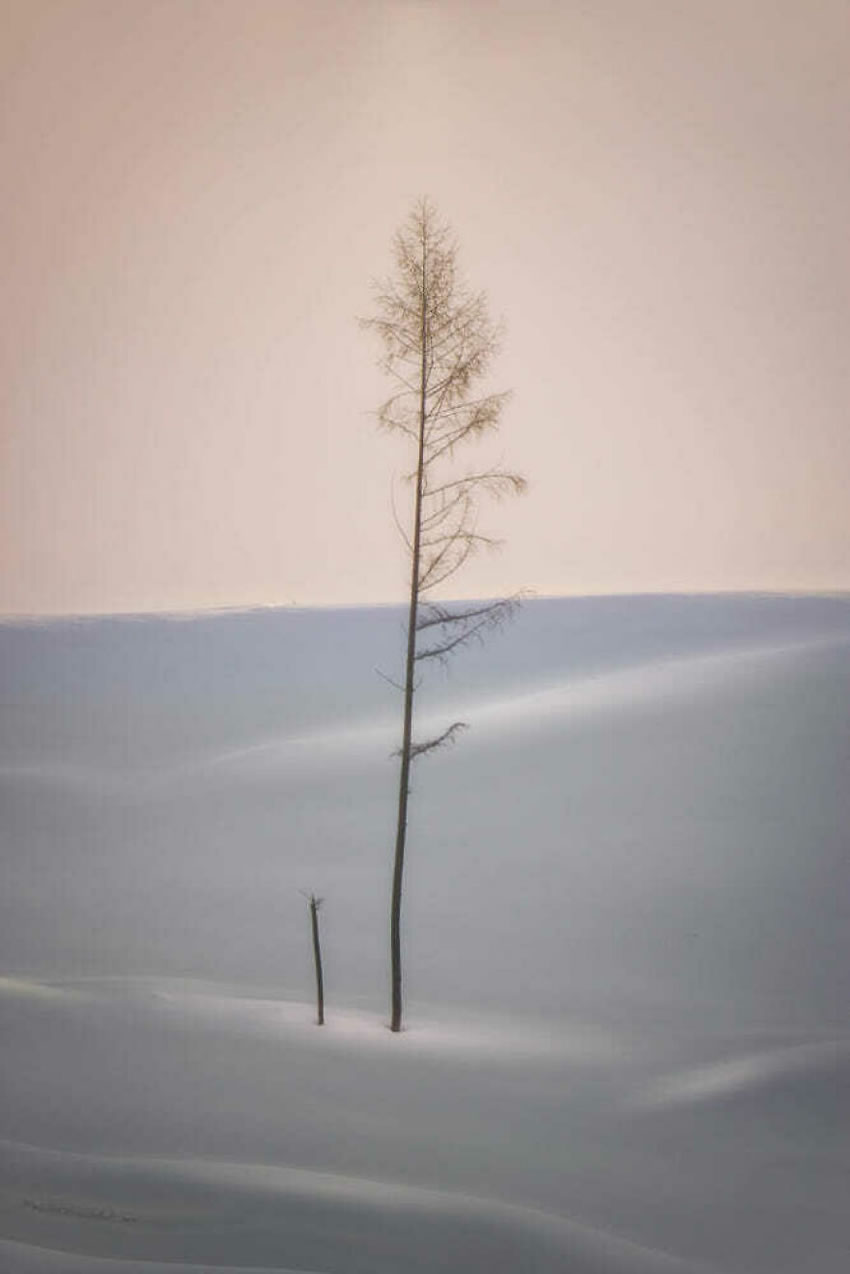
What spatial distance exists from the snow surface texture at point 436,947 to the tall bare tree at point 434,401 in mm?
462

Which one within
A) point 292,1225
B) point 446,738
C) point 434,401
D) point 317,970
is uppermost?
point 434,401

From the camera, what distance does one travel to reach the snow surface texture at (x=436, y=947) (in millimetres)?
4836

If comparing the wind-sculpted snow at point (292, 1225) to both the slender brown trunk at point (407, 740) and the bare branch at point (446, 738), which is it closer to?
the slender brown trunk at point (407, 740)

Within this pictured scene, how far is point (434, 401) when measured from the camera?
5.71m

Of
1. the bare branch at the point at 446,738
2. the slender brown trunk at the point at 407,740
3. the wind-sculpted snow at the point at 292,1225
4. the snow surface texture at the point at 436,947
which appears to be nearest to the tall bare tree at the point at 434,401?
the slender brown trunk at the point at 407,740

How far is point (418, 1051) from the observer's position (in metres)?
5.41

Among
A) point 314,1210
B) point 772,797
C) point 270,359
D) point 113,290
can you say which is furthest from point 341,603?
point 314,1210

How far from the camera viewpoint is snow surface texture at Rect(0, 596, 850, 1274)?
484cm

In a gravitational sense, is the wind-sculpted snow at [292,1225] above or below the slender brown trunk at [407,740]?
below

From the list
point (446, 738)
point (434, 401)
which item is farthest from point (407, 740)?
point (434, 401)

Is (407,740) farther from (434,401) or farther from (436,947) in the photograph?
(434,401)

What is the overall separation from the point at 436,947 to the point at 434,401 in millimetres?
2259

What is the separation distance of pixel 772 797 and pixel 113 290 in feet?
12.0

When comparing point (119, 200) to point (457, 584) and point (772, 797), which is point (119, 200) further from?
point (772, 797)
